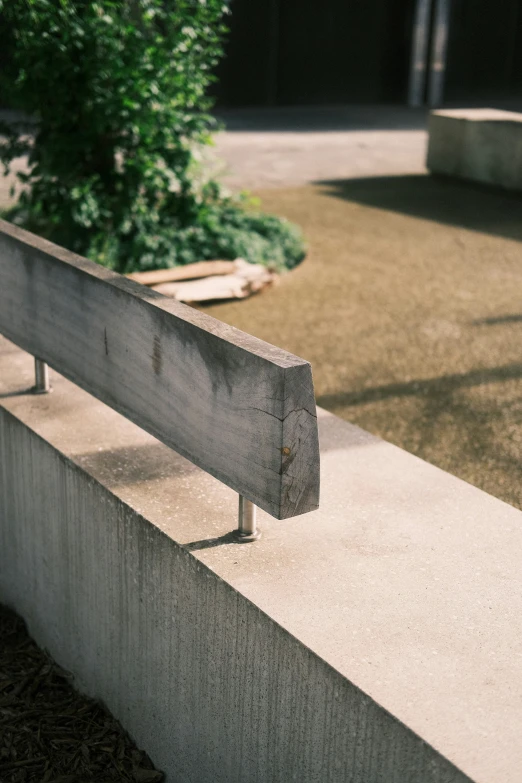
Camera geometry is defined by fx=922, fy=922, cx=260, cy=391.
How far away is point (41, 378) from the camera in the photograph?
332 cm

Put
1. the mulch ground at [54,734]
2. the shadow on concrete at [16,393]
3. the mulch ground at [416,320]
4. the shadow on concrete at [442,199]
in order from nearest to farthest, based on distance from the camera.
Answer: the mulch ground at [54,734] < the shadow on concrete at [16,393] < the mulch ground at [416,320] < the shadow on concrete at [442,199]

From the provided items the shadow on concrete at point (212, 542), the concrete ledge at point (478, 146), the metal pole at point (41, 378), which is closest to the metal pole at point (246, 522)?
the shadow on concrete at point (212, 542)

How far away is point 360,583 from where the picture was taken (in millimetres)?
2193

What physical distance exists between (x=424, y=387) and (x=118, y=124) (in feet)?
9.15

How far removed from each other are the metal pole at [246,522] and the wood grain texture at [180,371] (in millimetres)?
125

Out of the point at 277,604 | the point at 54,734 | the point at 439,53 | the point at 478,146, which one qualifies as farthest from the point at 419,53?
the point at 277,604

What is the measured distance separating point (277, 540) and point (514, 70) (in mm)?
24468

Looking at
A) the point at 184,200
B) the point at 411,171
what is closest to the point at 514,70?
the point at 411,171

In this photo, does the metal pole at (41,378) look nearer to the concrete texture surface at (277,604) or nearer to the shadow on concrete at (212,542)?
the concrete texture surface at (277,604)

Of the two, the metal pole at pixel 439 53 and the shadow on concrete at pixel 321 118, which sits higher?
the metal pole at pixel 439 53

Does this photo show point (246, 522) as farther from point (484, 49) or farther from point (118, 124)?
point (484, 49)

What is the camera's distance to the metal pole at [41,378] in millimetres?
3305

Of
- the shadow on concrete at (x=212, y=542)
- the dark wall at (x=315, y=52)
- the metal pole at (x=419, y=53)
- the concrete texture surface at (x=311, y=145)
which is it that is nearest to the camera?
the shadow on concrete at (x=212, y=542)

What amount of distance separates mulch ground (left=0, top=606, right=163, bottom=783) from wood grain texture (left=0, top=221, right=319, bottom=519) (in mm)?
990
